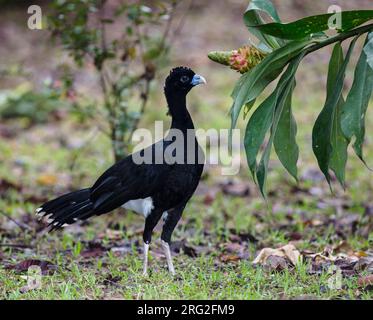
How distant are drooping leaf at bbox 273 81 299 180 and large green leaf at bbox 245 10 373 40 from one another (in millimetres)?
567

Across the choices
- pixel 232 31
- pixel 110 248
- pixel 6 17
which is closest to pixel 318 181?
pixel 110 248

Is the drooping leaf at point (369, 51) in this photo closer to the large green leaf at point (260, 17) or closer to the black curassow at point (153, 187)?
A: the large green leaf at point (260, 17)

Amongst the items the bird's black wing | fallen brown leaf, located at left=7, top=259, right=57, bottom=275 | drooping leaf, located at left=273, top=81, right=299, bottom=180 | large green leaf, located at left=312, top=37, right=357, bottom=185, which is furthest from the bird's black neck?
fallen brown leaf, located at left=7, top=259, right=57, bottom=275

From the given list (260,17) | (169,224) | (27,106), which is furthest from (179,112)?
(27,106)

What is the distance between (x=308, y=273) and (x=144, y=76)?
2831 mm

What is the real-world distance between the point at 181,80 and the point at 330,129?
4.03 ft

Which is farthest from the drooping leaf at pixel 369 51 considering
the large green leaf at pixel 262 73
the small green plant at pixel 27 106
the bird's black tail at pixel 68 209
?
the small green plant at pixel 27 106

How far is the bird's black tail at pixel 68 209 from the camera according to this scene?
16.4 feet

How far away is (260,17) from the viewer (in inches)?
175

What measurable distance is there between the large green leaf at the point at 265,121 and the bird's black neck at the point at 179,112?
788 mm

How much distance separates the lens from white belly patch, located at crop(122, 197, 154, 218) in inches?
193

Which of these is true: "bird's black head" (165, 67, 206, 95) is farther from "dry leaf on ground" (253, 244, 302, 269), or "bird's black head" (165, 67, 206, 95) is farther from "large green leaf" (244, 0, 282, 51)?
"dry leaf on ground" (253, 244, 302, 269)

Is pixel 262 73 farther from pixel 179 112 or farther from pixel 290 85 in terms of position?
pixel 179 112

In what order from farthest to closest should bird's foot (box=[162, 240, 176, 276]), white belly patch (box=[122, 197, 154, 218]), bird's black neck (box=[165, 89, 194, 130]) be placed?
1. bird's black neck (box=[165, 89, 194, 130])
2. white belly patch (box=[122, 197, 154, 218])
3. bird's foot (box=[162, 240, 176, 276])
